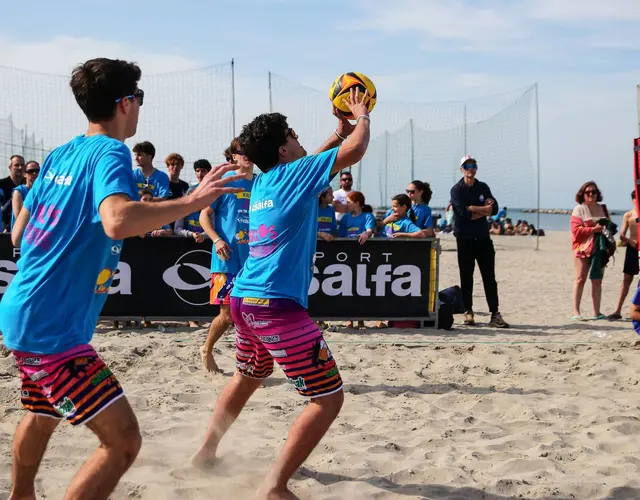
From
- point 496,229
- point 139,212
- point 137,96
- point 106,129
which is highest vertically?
point 137,96

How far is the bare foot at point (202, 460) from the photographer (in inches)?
146

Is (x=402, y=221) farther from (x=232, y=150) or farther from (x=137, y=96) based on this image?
(x=137, y=96)

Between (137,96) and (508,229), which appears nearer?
(137,96)

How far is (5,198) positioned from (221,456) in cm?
644

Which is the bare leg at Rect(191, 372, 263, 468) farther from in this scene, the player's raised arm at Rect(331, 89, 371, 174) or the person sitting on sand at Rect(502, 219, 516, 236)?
the person sitting on sand at Rect(502, 219, 516, 236)

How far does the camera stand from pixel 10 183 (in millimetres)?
9148

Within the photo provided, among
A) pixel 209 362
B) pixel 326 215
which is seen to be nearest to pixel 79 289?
pixel 209 362

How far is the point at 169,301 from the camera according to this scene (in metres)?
8.05

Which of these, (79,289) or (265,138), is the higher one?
(265,138)

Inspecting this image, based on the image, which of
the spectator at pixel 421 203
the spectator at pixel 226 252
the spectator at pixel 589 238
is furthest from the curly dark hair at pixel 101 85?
the spectator at pixel 589 238

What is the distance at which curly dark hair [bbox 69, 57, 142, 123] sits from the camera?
99.3 inches

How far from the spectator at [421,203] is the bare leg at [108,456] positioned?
270 inches

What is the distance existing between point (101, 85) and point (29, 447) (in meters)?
1.31

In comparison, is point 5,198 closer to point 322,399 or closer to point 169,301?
point 169,301
